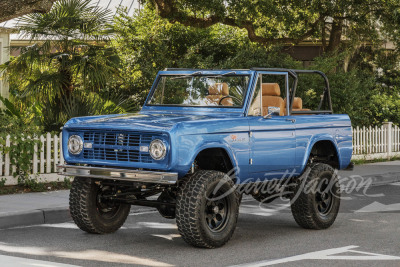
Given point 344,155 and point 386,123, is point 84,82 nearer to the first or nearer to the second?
point 344,155

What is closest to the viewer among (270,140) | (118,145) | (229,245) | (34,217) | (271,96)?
(118,145)

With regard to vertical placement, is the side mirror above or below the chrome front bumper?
above

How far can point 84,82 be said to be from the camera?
1412 centimetres

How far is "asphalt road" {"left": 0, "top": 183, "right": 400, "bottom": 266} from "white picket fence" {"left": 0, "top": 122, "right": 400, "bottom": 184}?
10.1ft

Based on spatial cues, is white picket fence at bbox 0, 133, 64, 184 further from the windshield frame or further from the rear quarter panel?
the rear quarter panel

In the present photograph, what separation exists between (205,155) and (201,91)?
1.21m

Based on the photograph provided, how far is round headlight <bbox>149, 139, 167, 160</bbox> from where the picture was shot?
23.9ft

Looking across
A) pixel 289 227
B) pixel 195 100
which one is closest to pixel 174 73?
pixel 195 100

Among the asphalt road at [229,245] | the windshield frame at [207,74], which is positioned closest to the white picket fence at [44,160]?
the asphalt road at [229,245]

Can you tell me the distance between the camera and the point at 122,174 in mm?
7457

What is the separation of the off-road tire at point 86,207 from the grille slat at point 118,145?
0.43 m

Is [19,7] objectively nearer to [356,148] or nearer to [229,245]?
[229,245]

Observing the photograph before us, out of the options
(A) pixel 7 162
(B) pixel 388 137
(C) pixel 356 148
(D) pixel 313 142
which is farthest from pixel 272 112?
(B) pixel 388 137

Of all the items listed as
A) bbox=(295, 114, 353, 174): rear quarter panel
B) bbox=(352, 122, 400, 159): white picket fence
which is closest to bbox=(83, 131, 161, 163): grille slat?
bbox=(295, 114, 353, 174): rear quarter panel
